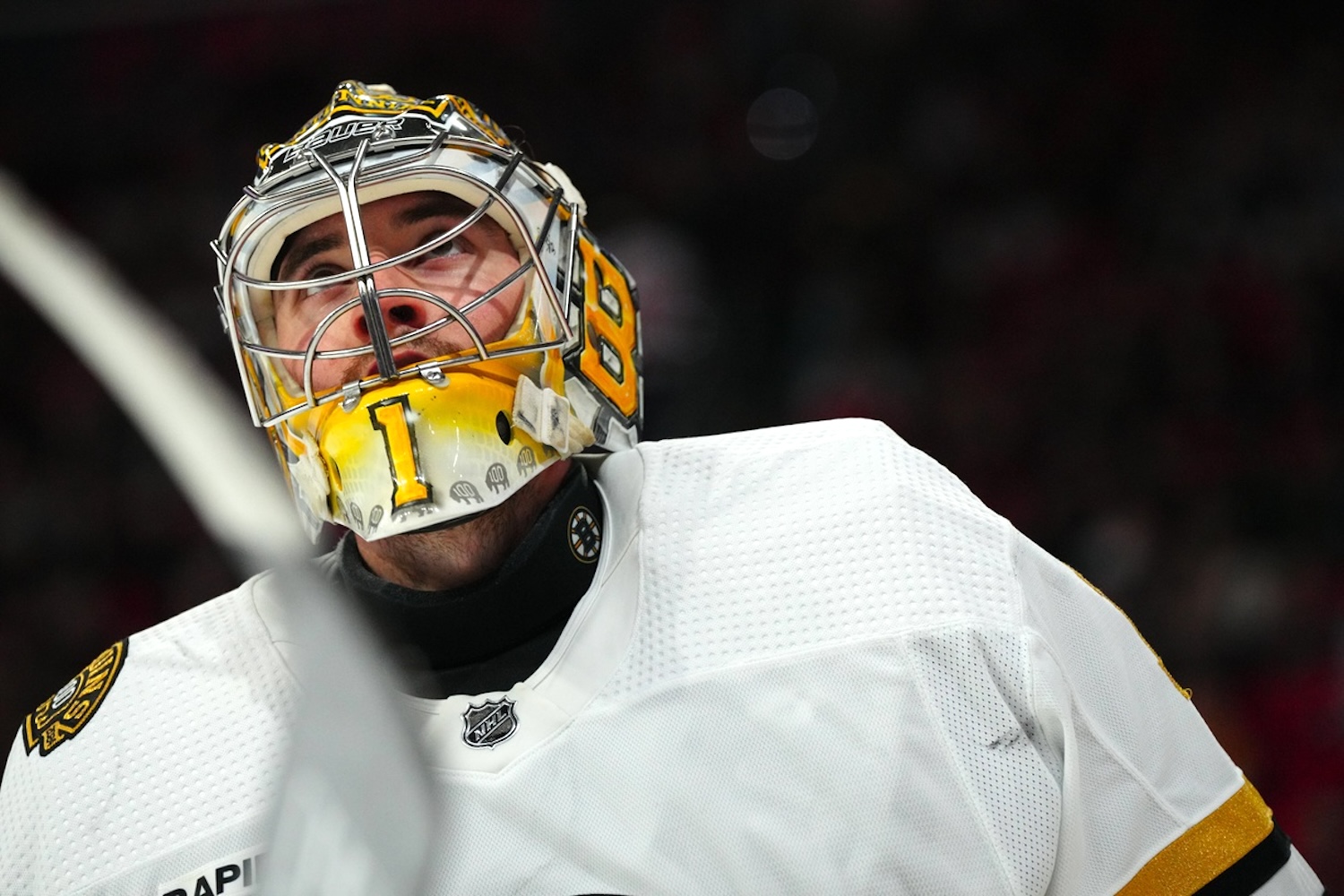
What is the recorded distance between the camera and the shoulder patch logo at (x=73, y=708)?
4.84 feet

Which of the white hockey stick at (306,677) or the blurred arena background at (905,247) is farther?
A: the blurred arena background at (905,247)

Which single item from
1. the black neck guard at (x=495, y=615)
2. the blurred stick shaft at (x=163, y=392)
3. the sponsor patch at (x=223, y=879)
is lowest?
the sponsor patch at (x=223, y=879)

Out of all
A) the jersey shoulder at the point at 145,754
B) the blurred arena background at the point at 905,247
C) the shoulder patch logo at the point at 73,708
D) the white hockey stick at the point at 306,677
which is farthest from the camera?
the blurred arena background at the point at 905,247

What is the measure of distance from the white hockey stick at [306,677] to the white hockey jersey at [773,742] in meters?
0.07

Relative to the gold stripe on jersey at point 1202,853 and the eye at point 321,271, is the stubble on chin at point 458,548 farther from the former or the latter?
the gold stripe on jersey at point 1202,853

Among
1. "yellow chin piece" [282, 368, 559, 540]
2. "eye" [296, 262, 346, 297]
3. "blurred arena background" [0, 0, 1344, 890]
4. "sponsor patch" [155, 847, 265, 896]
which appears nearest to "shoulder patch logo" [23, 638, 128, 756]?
"sponsor patch" [155, 847, 265, 896]

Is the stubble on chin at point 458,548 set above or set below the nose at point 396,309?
below

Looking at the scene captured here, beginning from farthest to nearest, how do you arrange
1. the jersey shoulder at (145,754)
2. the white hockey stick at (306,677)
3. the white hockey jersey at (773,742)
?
the jersey shoulder at (145,754) → the white hockey jersey at (773,742) → the white hockey stick at (306,677)

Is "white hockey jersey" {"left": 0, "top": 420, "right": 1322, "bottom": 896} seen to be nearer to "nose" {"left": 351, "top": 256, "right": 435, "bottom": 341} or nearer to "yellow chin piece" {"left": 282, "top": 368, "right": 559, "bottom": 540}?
"yellow chin piece" {"left": 282, "top": 368, "right": 559, "bottom": 540}

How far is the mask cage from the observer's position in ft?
4.50

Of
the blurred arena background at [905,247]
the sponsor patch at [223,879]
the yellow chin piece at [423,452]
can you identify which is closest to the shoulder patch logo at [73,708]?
the sponsor patch at [223,879]

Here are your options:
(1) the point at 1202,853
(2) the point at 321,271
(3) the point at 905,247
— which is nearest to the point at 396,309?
(2) the point at 321,271

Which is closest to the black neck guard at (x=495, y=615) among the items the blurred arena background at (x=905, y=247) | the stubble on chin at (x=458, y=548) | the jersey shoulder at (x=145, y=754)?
the stubble on chin at (x=458, y=548)

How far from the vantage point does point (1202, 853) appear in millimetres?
1320
